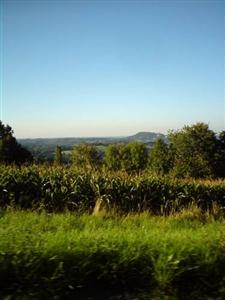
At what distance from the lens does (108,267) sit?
546 centimetres

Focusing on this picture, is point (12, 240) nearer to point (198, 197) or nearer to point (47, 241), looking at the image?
point (47, 241)

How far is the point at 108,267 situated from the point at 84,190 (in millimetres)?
8501

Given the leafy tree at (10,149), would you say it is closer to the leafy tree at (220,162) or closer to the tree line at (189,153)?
the tree line at (189,153)

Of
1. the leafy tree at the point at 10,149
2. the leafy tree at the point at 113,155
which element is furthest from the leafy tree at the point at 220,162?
the leafy tree at the point at 113,155

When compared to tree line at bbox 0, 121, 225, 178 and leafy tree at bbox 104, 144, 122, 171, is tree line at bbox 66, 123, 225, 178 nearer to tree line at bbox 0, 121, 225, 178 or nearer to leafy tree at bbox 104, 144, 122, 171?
tree line at bbox 0, 121, 225, 178

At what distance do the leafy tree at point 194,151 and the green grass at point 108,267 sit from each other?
1576 inches

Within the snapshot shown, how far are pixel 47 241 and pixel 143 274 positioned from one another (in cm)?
125

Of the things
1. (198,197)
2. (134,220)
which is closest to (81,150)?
(198,197)

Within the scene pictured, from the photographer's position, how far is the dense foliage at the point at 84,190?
13.1 metres

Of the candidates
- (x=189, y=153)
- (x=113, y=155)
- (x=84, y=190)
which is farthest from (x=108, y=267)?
(x=113, y=155)

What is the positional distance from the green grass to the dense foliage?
6.35 metres

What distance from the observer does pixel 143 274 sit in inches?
214

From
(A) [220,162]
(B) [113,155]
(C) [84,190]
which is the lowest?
(B) [113,155]

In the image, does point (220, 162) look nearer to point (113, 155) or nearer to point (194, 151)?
point (194, 151)
